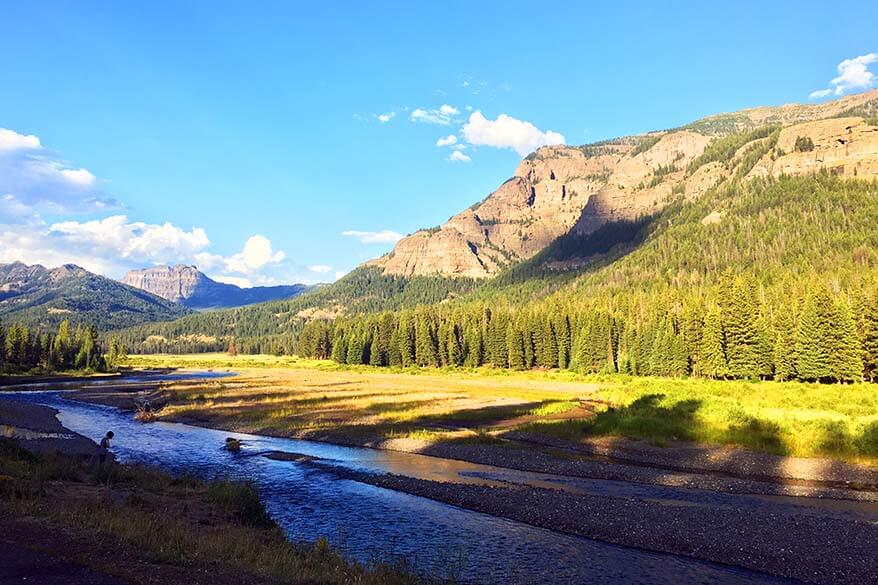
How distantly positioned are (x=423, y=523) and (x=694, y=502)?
13.4 meters

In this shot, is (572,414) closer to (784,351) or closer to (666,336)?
(784,351)

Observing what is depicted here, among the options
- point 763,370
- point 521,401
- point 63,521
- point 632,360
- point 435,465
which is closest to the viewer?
point 63,521

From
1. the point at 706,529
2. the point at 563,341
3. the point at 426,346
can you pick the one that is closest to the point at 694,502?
the point at 706,529

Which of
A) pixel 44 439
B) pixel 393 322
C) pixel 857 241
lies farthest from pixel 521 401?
pixel 857 241

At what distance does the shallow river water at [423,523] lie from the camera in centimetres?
1712

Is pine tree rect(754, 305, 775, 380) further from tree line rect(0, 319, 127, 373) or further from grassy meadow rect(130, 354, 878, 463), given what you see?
tree line rect(0, 319, 127, 373)

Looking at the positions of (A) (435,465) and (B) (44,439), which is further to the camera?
(B) (44,439)

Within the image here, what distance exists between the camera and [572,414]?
178ft

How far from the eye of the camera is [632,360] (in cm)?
11706

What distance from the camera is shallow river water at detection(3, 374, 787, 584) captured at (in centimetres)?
1712

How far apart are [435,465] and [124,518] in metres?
20.4

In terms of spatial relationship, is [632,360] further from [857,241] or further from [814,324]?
[857,241]

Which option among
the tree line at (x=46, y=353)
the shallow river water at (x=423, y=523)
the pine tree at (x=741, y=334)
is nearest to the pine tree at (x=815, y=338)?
the pine tree at (x=741, y=334)

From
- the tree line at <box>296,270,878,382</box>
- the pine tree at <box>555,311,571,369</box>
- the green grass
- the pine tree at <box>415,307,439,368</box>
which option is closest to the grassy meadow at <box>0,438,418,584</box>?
the green grass
